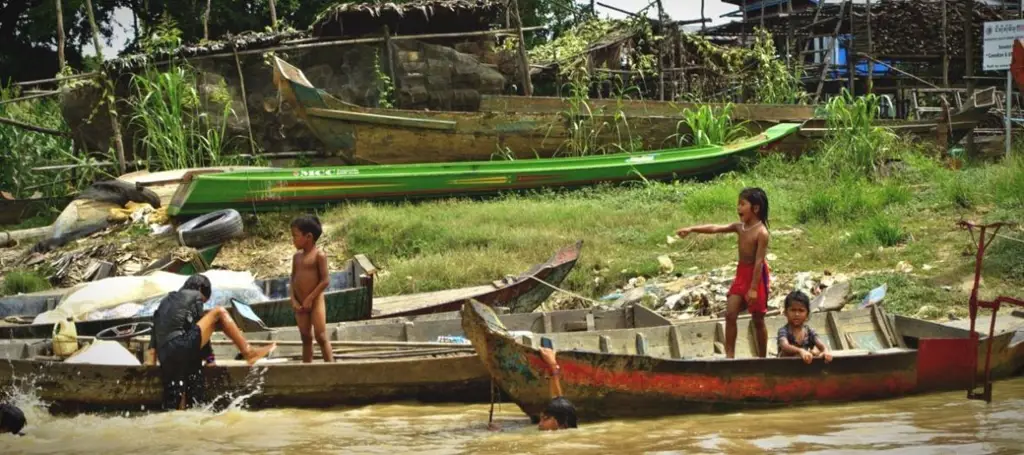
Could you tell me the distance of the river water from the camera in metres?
6.26

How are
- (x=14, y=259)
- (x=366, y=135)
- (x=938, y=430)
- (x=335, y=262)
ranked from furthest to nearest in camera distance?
1. (x=366, y=135)
2. (x=14, y=259)
3. (x=335, y=262)
4. (x=938, y=430)

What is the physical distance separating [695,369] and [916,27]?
16.7 m

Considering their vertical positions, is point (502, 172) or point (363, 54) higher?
point (363, 54)

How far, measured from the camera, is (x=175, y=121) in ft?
48.1

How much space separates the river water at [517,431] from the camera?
626cm

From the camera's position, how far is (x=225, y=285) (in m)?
9.86

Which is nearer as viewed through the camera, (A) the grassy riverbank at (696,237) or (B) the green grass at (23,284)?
(A) the grassy riverbank at (696,237)

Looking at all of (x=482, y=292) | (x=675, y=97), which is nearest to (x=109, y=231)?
(x=482, y=292)

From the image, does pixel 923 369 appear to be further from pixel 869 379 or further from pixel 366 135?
pixel 366 135

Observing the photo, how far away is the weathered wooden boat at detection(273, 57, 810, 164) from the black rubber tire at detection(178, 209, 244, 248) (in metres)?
2.13

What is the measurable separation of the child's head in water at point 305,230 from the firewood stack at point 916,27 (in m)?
15.6

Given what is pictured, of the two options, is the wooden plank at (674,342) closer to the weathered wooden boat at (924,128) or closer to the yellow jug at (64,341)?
the yellow jug at (64,341)

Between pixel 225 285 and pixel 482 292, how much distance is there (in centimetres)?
213

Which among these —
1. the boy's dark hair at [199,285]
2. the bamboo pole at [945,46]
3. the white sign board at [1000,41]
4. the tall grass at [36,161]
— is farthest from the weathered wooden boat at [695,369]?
the bamboo pole at [945,46]
